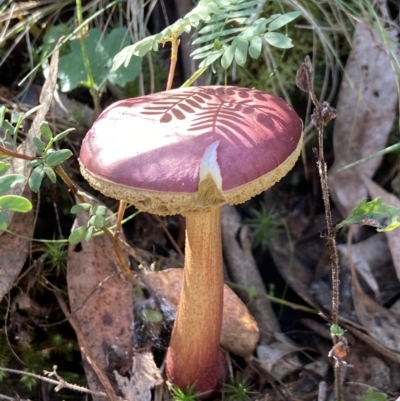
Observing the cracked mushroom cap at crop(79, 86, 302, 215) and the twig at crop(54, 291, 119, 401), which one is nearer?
the cracked mushroom cap at crop(79, 86, 302, 215)

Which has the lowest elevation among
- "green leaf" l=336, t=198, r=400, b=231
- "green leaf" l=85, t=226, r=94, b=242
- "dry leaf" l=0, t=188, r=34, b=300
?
"dry leaf" l=0, t=188, r=34, b=300

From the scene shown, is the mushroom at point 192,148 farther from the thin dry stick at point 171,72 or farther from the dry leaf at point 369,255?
the dry leaf at point 369,255

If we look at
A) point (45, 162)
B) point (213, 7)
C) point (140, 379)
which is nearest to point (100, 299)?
point (140, 379)

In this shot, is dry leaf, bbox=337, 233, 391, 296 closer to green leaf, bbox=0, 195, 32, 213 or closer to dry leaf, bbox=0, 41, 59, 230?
dry leaf, bbox=0, 41, 59, 230

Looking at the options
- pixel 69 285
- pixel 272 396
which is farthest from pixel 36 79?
pixel 272 396

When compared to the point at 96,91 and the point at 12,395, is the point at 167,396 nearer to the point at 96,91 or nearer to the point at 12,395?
the point at 12,395

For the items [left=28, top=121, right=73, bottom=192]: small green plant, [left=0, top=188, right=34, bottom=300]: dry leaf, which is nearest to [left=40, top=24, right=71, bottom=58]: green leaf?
[left=0, top=188, right=34, bottom=300]: dry leaf
